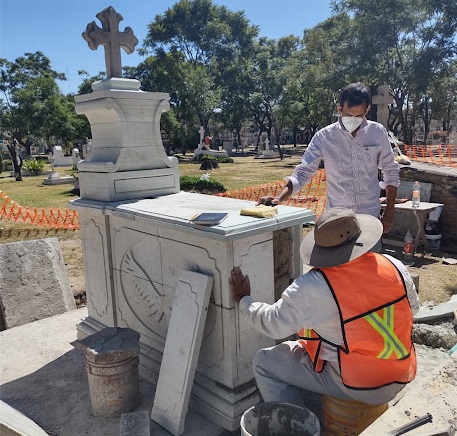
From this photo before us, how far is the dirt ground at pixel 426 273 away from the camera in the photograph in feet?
20.2

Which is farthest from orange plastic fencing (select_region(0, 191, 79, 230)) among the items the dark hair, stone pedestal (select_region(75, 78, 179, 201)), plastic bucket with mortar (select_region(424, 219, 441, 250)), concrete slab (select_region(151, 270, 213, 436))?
the dark hair

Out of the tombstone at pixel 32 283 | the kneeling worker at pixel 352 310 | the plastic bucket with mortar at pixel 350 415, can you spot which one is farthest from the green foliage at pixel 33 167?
the plastic bucket with mortar at pixel 350 415

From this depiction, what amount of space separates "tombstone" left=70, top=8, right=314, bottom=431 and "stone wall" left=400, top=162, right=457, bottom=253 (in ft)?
19.8

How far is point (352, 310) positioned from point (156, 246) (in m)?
1.86

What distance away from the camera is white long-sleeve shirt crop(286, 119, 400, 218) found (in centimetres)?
341

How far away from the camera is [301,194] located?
14.6 metres

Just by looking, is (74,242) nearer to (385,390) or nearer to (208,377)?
(208,377)

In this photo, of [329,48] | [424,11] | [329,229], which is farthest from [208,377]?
[329,48]

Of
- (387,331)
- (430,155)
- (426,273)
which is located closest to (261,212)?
(387,331)

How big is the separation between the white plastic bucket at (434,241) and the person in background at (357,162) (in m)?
5.44

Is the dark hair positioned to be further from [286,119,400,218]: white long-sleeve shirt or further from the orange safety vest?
the orange safety vest

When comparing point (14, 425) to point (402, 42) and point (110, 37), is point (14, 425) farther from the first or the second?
point (402, 42)

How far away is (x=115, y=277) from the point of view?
4.11 meters

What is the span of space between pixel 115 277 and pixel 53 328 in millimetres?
1478
